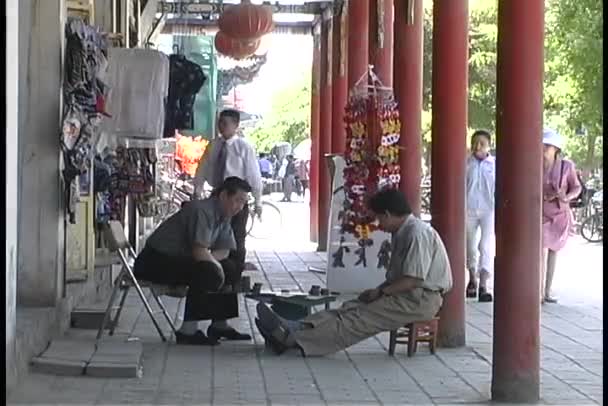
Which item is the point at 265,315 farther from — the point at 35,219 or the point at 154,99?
the point at 154,99

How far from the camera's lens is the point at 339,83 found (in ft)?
56.7

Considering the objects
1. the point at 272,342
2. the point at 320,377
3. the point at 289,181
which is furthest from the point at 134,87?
the point at 289,181

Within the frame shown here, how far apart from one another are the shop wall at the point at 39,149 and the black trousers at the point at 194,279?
65 cm

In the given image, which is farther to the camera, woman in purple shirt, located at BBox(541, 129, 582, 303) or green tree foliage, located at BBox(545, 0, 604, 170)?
green tree foliage, located at BBox(545, 0, 604, 170)

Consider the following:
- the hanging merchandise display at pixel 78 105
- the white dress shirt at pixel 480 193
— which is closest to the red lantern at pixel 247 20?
the white dress shirt at pixel 480 193

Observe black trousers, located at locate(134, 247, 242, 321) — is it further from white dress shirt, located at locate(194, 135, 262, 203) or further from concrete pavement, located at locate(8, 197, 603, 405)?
white dress shirt, located at locate(194, 135, 262, 203)

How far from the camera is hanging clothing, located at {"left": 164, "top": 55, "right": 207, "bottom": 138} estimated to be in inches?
444

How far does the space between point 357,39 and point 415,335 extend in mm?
7121

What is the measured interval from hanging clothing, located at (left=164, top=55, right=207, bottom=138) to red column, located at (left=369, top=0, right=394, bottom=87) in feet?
5.52

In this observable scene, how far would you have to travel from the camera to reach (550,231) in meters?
11.2

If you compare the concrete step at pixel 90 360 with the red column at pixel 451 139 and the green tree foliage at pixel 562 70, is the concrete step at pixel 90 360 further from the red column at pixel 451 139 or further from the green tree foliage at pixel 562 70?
the green tree foliage at pixel 562 70

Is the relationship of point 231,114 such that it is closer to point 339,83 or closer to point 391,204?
point 391,204

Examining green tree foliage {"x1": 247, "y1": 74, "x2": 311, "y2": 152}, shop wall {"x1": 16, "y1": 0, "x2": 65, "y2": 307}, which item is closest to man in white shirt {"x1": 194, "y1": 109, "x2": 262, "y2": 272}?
shop wall {"x1": 16, "y1": 0, "x2": 65, "y2": 307}

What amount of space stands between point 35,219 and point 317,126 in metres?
12.1
